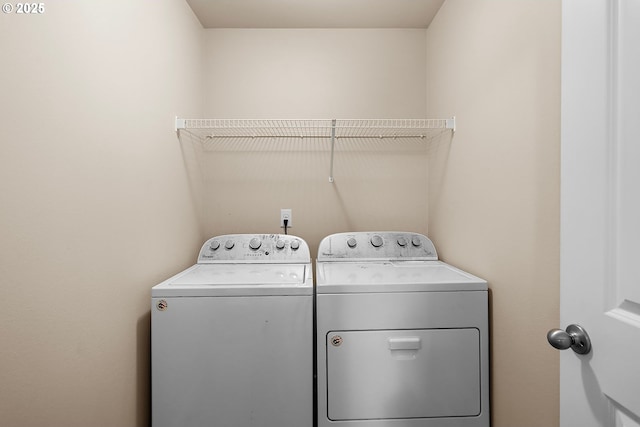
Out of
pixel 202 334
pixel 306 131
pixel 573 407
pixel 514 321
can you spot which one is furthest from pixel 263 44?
pixel 573 407

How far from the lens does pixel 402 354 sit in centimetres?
132

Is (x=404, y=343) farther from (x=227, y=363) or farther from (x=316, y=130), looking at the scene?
(x=316, y=130)

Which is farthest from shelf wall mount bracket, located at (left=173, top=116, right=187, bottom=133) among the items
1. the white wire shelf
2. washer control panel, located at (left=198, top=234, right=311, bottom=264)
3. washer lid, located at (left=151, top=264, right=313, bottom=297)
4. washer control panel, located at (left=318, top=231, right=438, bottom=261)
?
washer control panel, located at (left=318, top=231, right=438, bottom=261)

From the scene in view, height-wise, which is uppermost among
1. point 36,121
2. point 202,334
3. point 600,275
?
point 36,121

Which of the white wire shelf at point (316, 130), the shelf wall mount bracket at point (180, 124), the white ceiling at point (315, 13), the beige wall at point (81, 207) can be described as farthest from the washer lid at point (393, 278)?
the white ceiling at point (315, 13)

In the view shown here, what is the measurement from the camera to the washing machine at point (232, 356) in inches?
50.5

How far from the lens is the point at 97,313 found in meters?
1.09

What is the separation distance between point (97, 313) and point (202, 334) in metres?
0.39

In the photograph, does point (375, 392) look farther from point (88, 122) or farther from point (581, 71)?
point (88, 122)

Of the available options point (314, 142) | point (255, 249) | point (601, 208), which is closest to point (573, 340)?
point (601, 208)

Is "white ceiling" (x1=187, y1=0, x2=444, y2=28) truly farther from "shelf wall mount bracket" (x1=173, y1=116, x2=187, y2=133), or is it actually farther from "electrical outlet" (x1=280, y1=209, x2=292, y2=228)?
"electrical outlet" (x1=280, y1=209, x2=292, y2=228)

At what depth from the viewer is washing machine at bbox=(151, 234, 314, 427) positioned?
1.28m

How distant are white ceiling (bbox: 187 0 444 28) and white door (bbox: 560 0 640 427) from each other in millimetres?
1418
